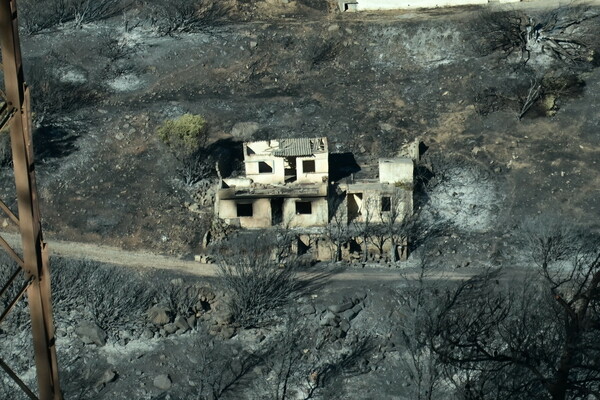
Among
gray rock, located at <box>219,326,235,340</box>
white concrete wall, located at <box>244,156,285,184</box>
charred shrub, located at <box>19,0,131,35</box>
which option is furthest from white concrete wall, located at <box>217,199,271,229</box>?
charred shrub, located at <box>19,0,131,35</box>

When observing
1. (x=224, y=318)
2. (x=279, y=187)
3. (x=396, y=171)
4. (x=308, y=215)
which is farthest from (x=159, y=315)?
(x=396, y=171)

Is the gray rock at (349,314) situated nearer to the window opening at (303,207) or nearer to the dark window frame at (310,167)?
the window opening at (303,207)

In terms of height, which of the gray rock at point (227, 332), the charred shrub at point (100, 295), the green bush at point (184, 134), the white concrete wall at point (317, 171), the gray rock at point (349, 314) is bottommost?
the gray rock at point (227, 332)

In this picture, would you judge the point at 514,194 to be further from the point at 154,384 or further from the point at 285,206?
the point at 154,384

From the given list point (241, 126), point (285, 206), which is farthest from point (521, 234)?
point (241, 126)

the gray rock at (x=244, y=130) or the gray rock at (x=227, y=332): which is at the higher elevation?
the gray rock at (x=244, y=130)

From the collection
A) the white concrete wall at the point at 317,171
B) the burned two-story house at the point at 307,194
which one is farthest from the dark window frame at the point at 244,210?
the white concrete wall at the point at 317,171

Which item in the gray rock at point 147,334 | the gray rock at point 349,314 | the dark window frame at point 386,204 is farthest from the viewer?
the dark window frame at point 386,204

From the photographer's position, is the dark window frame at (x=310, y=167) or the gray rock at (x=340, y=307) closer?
the gray rock at (x=340, y=307)
